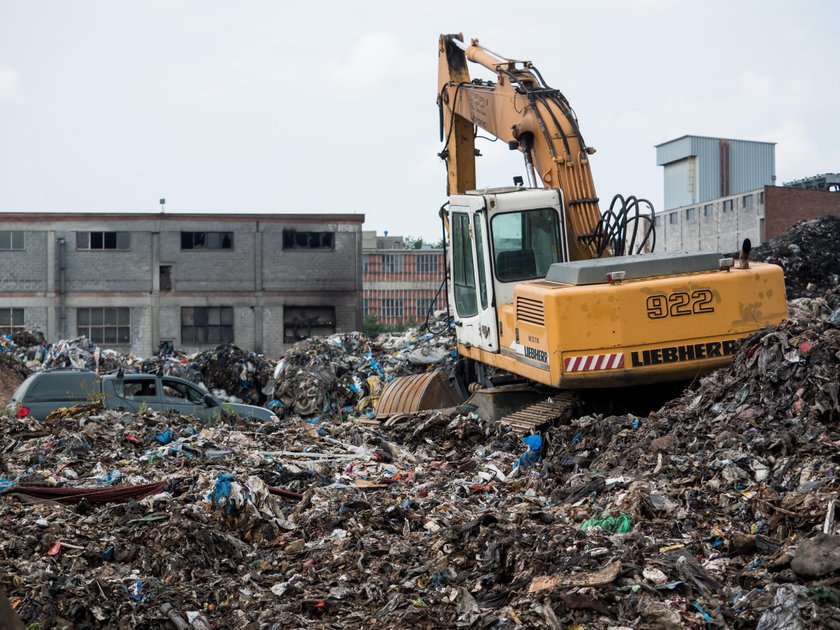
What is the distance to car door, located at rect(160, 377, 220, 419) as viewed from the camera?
1566cm

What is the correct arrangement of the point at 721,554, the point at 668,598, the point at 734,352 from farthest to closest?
the point at 734,352 → the point at 721,554 → the point at 668,598

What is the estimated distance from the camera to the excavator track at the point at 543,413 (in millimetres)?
11305

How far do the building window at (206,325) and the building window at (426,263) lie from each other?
123 ft

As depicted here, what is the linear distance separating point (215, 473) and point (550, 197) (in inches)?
199

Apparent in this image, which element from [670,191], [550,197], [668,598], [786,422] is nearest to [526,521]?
[668,598]

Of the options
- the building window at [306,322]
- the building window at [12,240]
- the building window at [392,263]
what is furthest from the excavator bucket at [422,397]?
the building window at [392,263]

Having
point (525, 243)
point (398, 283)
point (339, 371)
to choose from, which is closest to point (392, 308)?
point (398, 283)

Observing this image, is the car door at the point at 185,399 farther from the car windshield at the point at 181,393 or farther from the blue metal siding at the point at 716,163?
the blue metal siding at the point at 716,163

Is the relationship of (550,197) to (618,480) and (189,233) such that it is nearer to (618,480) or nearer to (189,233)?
(618,480)

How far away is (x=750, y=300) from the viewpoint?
1048 cm

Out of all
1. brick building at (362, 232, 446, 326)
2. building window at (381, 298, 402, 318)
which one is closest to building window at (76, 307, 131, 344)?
brick building at (362, 232, 446, 326)

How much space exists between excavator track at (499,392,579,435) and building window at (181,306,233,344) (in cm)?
2642

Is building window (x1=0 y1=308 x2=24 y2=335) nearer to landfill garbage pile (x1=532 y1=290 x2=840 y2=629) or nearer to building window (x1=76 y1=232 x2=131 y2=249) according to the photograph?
building window (x1=76 y1=232 x2=131 y2=249)

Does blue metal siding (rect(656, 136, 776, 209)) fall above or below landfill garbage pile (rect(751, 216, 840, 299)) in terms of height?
above
